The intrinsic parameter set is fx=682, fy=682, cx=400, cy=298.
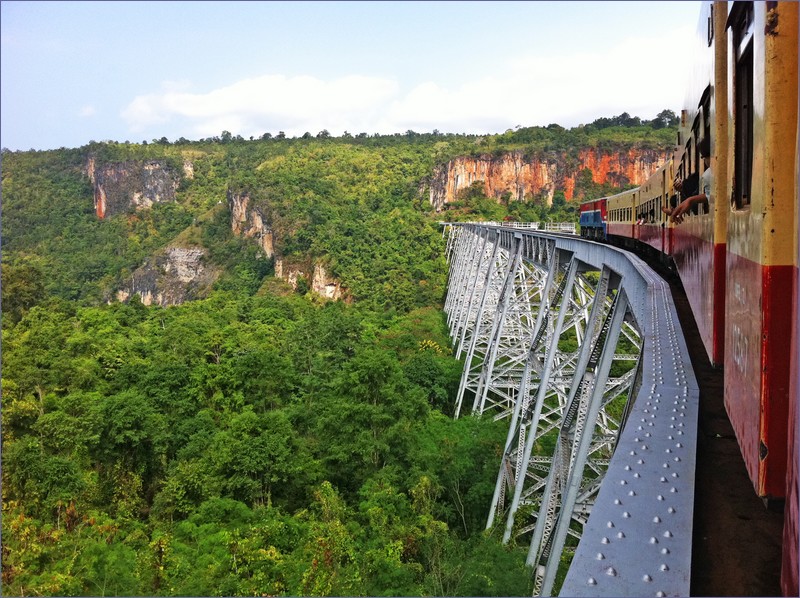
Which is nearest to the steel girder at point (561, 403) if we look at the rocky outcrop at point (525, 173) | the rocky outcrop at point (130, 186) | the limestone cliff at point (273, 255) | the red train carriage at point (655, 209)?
the red train carriage at point (655, 209)

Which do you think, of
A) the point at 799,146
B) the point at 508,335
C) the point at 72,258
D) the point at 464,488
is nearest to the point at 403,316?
the point at 508,335

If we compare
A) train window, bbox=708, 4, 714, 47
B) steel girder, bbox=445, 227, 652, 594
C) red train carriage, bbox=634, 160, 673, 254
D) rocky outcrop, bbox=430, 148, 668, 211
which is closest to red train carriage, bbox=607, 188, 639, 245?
red train carriage, bbox=634, 160, 673, 254

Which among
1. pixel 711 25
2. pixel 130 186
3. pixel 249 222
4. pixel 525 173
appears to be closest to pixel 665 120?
pixel 525 173

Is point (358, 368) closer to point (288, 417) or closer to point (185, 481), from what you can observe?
point (288, 417)

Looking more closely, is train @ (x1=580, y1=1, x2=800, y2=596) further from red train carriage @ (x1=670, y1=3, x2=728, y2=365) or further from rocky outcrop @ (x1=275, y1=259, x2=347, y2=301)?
rocky outcrop @ (x1=275, y1=259, x2=347, y2=301)

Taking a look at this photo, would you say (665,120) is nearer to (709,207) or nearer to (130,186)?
(130,186)

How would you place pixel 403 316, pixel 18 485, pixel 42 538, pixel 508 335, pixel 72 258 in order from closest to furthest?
pixel 42 538 → pixel 18 485 → pixel 508 335 → pixel 403 316 → pixel 72 258

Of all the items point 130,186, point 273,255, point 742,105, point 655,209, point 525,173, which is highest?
point 130,186
